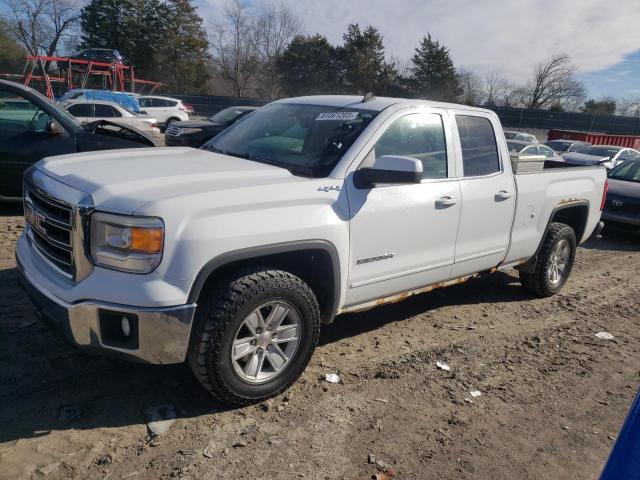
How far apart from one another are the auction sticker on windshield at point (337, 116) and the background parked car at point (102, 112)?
13048mm

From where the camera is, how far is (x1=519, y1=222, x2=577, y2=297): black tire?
5.12m

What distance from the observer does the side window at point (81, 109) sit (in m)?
16.2

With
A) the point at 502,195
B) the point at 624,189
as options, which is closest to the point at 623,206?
the point at 624,189

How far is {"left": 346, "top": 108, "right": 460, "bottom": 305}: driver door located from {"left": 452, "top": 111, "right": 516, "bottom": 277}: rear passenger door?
0.44 ft

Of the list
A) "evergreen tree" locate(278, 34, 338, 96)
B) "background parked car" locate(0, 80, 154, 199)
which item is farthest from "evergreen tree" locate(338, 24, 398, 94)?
"background parked car" locate(0, 80, 154, 199)

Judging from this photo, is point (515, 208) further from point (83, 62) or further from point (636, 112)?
point (636, 112)

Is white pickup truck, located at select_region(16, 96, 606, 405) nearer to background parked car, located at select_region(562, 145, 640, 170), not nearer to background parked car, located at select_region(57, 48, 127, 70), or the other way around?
background parked car, located at select_region(562, 145, 640, 170)

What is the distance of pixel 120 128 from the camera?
6953 mm

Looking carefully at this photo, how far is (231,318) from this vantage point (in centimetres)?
272

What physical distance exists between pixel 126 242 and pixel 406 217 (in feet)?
6.09

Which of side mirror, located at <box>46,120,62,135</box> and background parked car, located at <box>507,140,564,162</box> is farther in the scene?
background parked car, located at <box>507,140,564,162</box>

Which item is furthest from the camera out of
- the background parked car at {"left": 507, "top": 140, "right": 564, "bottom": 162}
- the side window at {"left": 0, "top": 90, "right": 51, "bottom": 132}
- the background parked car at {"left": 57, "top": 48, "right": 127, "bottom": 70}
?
the background parked car at {"left": 57, "top": 48, "right": 127, "bottom": 70}

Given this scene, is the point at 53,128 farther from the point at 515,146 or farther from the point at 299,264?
the point at 515,146

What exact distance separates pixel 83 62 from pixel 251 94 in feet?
101
